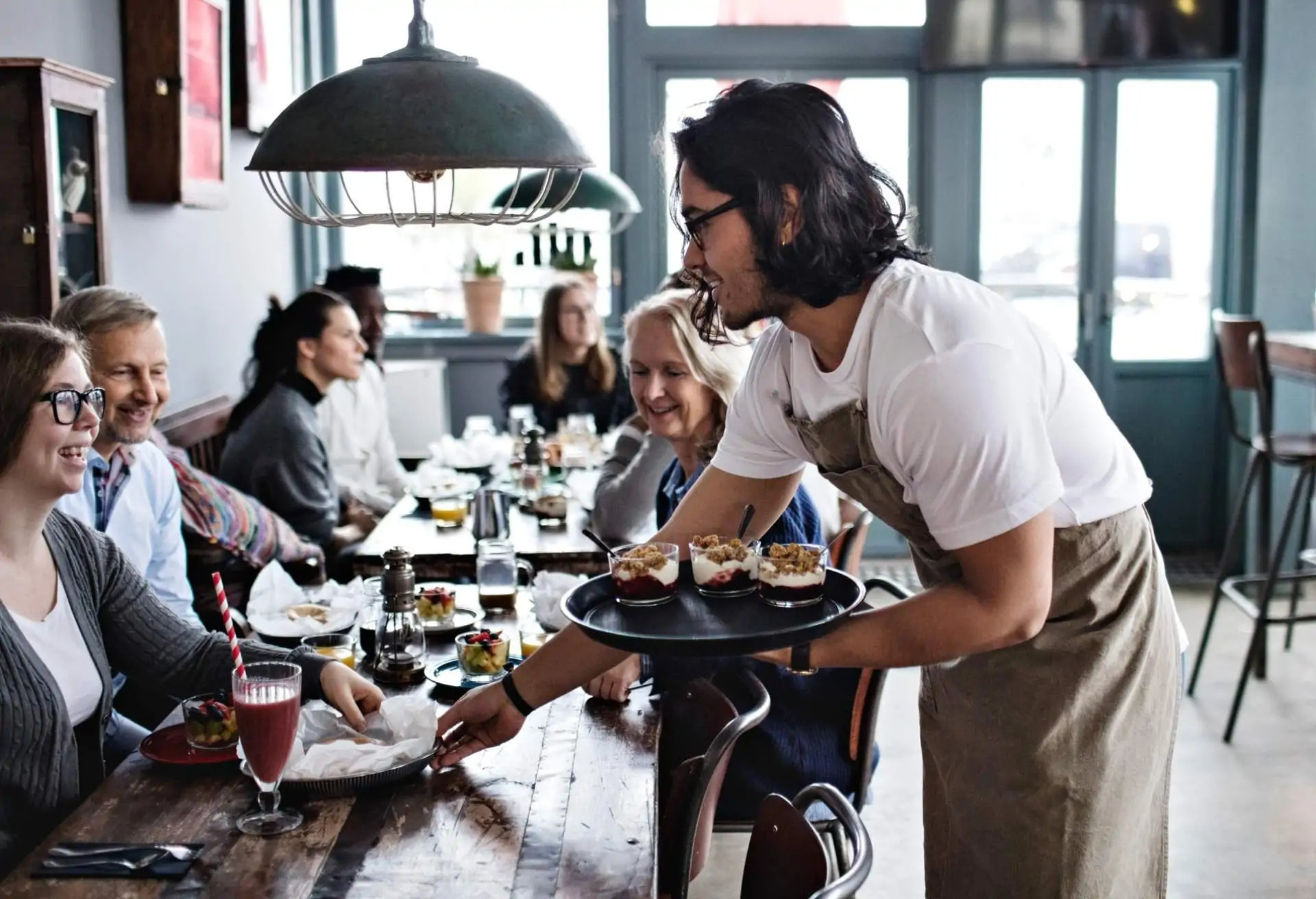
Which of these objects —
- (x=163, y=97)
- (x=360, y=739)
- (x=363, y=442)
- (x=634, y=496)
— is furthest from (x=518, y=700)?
(x=363, y=442)

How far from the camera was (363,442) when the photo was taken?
4.82 m

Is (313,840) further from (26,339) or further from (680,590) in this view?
(26,339)

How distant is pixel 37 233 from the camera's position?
2.67 m

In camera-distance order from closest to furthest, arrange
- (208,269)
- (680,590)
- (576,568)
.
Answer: (680,590), (576,568), (208,269)

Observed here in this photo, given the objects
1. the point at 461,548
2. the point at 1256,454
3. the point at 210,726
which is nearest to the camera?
the point at 210,726

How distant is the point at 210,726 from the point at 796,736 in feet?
3.26

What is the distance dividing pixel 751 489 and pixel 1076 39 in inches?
184

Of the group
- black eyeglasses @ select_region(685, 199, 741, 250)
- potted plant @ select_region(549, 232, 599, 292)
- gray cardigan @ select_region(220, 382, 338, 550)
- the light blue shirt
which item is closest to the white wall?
gray cardigan @ select_region(220, 382, 338, 550)

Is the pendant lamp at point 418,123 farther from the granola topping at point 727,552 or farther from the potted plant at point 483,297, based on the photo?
the potted plant at point 483,297

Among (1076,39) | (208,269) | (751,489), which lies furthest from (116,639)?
(1076,39)

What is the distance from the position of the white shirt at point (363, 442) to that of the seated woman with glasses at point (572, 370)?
2.00 feet

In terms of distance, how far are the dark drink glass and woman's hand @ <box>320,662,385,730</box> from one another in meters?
0.25

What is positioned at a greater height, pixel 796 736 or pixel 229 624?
pixel 229 624

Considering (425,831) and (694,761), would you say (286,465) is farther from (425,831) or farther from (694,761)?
(425,831)
